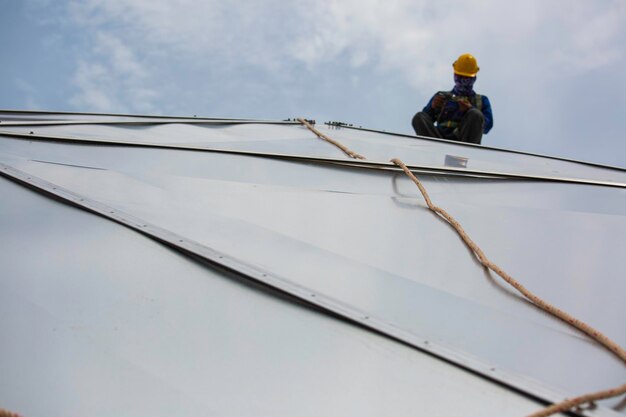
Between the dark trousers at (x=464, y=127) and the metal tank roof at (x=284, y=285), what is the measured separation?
9.45 feet

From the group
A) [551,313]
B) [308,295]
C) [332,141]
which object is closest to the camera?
[308,295]

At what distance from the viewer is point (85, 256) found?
77.8 inches

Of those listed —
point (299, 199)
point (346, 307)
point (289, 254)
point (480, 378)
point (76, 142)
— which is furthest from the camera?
point (76, 142)

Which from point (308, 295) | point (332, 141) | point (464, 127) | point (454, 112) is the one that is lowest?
point (308, 295)

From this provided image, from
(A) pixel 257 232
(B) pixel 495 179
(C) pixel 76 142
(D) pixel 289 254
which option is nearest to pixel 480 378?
(D) pixel 289 254

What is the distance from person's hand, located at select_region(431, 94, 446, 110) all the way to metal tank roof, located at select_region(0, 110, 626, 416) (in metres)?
3.20

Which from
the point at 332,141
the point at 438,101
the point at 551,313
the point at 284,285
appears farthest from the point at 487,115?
the point at 284,285

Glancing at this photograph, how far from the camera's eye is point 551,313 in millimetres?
2002

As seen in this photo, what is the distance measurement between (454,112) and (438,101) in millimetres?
196

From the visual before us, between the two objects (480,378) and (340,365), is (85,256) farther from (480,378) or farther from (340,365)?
(480,378)

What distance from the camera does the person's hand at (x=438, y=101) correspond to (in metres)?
6.35

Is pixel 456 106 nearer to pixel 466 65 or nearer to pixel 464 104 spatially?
pixel 464 104

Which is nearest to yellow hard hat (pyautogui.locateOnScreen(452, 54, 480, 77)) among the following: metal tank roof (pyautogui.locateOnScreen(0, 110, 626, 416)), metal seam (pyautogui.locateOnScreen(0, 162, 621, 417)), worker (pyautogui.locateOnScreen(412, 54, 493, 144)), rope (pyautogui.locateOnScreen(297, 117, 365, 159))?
worker (pyautogui.locateOnScreen(412, 54, 493, 144))

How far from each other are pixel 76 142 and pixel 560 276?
7.46 ft
